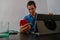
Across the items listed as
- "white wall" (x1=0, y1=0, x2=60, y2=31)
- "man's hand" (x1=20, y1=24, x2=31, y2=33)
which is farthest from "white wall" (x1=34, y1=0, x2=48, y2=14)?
"man's hand" (x1=20, y1=24, x2=31, y2=33)

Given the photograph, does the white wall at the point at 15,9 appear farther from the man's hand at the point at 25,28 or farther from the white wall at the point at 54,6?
the man's hand at the point at 25,28

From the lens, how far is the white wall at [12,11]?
92.4 inches

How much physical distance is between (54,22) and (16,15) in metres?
1.47

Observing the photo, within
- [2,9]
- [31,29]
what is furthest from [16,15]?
[31,29]

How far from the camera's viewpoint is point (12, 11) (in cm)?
241

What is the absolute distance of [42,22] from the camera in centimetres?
104

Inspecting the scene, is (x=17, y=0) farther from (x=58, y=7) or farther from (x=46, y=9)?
(x=58, y=7)

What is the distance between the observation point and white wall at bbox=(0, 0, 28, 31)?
2.35m

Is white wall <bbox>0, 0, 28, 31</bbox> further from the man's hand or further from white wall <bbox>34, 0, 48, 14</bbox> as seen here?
the man's hand

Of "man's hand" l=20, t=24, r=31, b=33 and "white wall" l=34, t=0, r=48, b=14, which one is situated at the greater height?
"white wall" l=34, t=0, r=48, b=14

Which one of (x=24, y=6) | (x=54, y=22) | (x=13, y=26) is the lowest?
(x=13, y=26)

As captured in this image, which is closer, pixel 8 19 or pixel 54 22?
pixel 54 22

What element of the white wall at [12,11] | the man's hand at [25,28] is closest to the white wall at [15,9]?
the white wall at [12,11]

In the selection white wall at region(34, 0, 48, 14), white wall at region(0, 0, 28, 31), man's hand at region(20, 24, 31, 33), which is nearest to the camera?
man's hand at region(20, 24, 31, 33)
